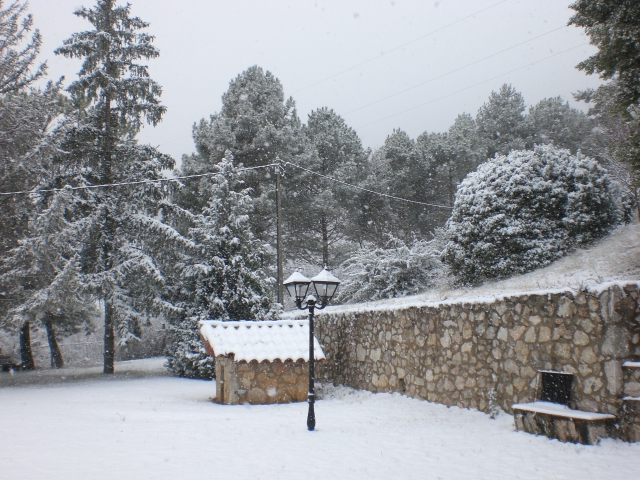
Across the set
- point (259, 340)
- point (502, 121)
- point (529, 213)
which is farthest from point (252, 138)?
point (502, 121)

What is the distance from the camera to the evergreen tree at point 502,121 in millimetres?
29953

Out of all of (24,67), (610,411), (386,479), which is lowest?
(386,479)

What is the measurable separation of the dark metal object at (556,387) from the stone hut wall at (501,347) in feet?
0.31

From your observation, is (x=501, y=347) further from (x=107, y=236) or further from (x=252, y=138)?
(x=252, y=138)

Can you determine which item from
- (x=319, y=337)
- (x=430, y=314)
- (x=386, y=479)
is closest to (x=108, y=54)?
(x=319, y=337)

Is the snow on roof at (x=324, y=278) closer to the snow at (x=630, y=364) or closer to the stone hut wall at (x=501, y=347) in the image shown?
the stone hut wall at (x=501, y=347)

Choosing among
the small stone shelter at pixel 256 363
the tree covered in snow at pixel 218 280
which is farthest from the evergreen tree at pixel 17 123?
the small stone shelter at pixel 256 363

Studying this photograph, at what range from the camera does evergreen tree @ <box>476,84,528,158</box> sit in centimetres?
2995

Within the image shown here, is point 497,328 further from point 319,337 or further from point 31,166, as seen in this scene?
point 31,166

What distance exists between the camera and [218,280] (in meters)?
16.7

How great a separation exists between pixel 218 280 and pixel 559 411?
1254cm

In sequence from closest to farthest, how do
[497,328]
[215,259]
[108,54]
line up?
[497,328] < [215,259] < [108,54]

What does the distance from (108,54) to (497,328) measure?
52.9 feet

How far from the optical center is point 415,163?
27.8 metres
